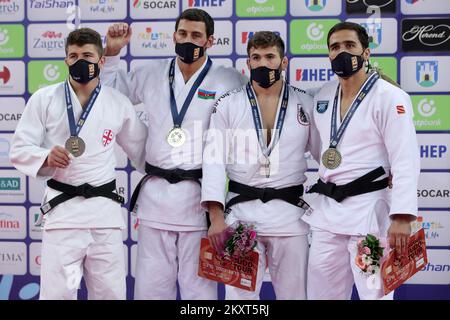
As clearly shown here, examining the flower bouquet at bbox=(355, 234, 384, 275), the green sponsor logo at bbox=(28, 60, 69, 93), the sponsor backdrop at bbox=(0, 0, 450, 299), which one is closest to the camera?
the flower bouquet at bbox=(355, 234, 384, 275)

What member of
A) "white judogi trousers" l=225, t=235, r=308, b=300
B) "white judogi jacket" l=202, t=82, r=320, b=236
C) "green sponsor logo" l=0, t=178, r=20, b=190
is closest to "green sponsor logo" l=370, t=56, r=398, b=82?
"white judogi jacket" l=202, t=82, r=320, b=236

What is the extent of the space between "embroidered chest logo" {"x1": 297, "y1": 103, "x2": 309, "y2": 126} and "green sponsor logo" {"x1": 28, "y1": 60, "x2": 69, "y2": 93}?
216 cm

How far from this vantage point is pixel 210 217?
3758mm

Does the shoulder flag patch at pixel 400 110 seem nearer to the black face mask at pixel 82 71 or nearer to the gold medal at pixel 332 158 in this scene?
the gold medal at pixel 332 158

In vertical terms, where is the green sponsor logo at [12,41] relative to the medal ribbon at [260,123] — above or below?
above

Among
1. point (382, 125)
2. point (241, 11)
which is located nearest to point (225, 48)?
point (241, 11)

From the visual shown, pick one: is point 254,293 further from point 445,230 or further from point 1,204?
point 1,204

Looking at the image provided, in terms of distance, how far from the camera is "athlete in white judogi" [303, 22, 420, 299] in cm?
340

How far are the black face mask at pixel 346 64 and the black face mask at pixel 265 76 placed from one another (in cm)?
34

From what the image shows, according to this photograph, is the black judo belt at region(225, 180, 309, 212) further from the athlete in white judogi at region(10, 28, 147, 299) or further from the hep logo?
the hep logo

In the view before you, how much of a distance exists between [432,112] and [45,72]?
297 centimetres

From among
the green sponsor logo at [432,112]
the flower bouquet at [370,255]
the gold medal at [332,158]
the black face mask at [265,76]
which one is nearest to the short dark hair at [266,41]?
the black face mask at [265,76]

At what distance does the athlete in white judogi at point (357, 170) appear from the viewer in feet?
11.2

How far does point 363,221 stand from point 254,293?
0.76 m
